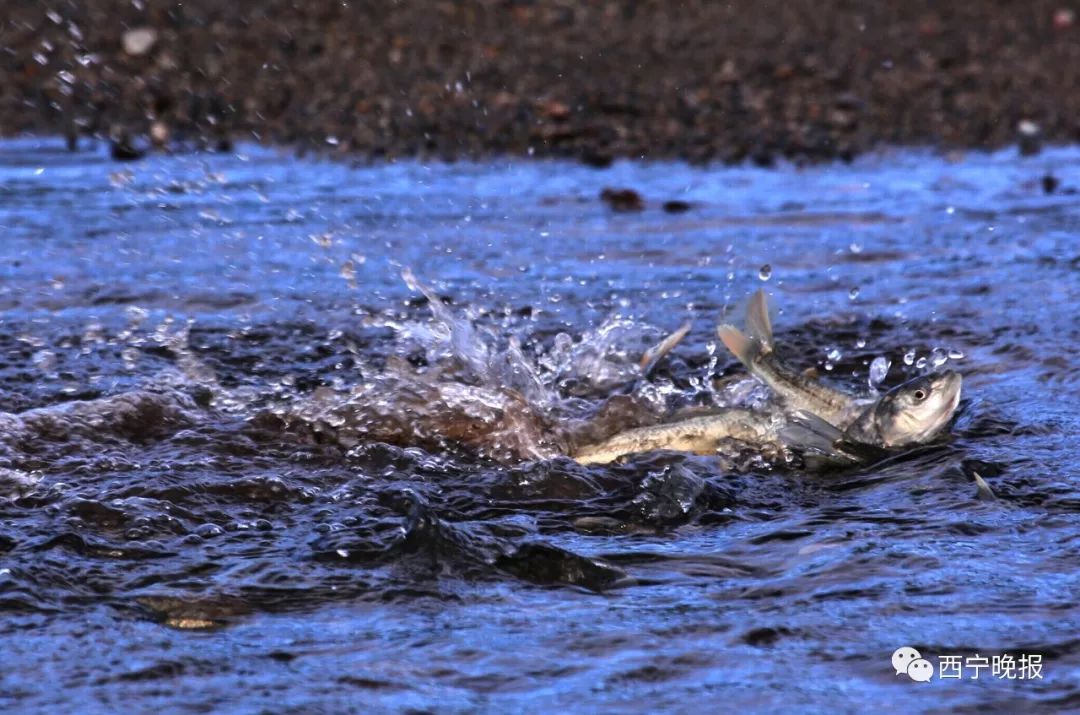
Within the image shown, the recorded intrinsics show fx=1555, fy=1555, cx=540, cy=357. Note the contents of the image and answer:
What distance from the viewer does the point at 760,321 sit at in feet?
15.8

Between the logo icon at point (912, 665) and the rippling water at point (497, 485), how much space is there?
0.04m

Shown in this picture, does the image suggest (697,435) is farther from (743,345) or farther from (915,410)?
(915,410)

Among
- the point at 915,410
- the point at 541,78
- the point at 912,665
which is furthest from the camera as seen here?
the point at 541,78

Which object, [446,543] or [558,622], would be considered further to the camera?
[446,543]

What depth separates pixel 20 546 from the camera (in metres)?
3.85

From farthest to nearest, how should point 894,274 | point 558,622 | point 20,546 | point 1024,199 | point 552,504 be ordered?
1. point 1024,199
2. point 894,274
3. point 552,504
4. point 20,546
5. point 558,622

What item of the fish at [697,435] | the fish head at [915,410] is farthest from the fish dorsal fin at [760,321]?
the fish head at [915,410]

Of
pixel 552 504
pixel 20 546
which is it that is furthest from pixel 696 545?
pixel 20 546

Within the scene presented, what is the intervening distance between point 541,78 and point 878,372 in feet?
22.1

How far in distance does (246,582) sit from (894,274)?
4.61 meters

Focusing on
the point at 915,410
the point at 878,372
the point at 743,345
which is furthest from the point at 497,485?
the point at 878,372

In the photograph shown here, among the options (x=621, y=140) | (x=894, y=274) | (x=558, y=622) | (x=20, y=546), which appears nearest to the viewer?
(x=558, y=622)

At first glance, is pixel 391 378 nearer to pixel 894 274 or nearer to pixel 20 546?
pixel 20 546

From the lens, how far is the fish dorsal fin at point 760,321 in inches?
189
